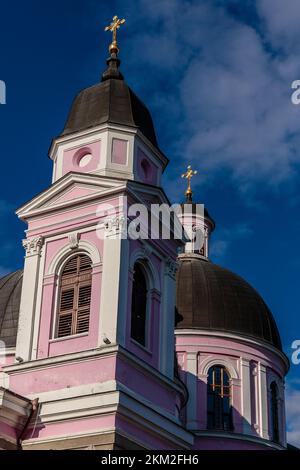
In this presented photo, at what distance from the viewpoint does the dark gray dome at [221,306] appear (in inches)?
1377

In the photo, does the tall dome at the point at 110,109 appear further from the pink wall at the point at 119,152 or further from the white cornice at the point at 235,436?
the white cornice at the point at 235,436

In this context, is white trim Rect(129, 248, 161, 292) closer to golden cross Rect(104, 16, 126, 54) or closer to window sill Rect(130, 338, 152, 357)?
window sill Rect(130, 338, 152, 357)

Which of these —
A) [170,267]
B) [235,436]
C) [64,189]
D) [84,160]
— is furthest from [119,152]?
[235,436]

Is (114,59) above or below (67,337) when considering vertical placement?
above

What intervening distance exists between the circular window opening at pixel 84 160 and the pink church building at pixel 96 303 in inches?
1.3

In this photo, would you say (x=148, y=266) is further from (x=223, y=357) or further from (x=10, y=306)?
(x=223, y=357)

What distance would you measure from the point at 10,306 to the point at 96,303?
288 inches

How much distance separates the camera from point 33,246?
2508cm

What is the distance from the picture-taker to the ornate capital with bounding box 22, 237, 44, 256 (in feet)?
82.0

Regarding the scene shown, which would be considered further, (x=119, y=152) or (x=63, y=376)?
(x=119, y=152)

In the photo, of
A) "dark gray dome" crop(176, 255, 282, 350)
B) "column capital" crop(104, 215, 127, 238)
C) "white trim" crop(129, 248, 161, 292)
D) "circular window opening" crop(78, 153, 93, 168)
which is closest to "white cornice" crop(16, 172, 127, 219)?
"column capital" crop(104, 215, 127, 238)

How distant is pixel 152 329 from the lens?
24.5 m

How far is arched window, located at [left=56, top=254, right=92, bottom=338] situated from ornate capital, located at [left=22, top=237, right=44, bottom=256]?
38.9 inches

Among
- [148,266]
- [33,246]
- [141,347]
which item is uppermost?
[33,246]
